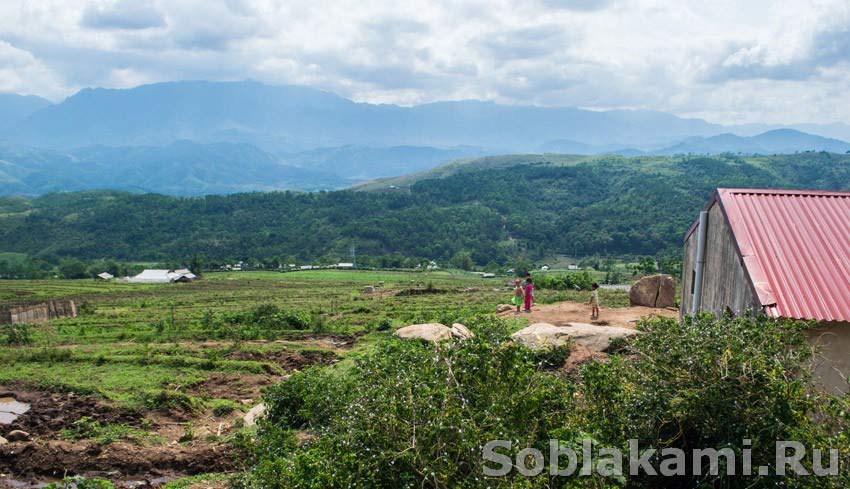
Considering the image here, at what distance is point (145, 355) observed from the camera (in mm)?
17906

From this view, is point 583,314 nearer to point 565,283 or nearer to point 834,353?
point 834,353

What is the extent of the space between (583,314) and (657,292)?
4.46m

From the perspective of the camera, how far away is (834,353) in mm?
8789

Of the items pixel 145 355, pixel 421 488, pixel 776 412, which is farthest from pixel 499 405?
pixel 145 355

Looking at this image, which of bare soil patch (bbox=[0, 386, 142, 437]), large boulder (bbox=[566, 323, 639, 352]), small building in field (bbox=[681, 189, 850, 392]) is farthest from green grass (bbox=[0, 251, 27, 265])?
small building in field (bbox=[681, 189, 850, 392])

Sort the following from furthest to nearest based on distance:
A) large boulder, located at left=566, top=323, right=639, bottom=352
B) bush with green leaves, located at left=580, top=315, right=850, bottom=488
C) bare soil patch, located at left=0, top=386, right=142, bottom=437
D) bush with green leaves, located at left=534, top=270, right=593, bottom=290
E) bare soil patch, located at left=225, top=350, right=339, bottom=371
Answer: bush with green leaves, located at left=534, top=270, right=593, bottom=290, bare soil patch, located at left=225, top=350, right=339, bottom=371, large boulder, located at left=566, top=323, right=639, bottom=352, bare soil patch, located at left=0, top=386, right=142, bottom=437, bush with green leaves, located at left=580, top=315, right=850, bottom=488

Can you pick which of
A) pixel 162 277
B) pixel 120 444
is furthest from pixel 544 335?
pixel 162 277

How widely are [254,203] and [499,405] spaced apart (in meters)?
121

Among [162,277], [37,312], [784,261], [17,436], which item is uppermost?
[784,261]

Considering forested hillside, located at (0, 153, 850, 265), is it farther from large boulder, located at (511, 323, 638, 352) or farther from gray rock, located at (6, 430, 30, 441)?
gray rock, located at (6, 430, 30, 441)

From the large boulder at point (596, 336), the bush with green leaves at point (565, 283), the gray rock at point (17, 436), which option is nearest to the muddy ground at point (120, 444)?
the gray rock at point (17, 436)

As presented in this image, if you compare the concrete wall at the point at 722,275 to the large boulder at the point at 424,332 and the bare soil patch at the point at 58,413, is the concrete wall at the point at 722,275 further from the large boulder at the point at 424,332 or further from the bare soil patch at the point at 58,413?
the bare soil patch at the point at 58,413

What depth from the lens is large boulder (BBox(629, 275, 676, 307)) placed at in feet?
75.9

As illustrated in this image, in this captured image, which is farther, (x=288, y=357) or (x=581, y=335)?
(x=288, y=357)
